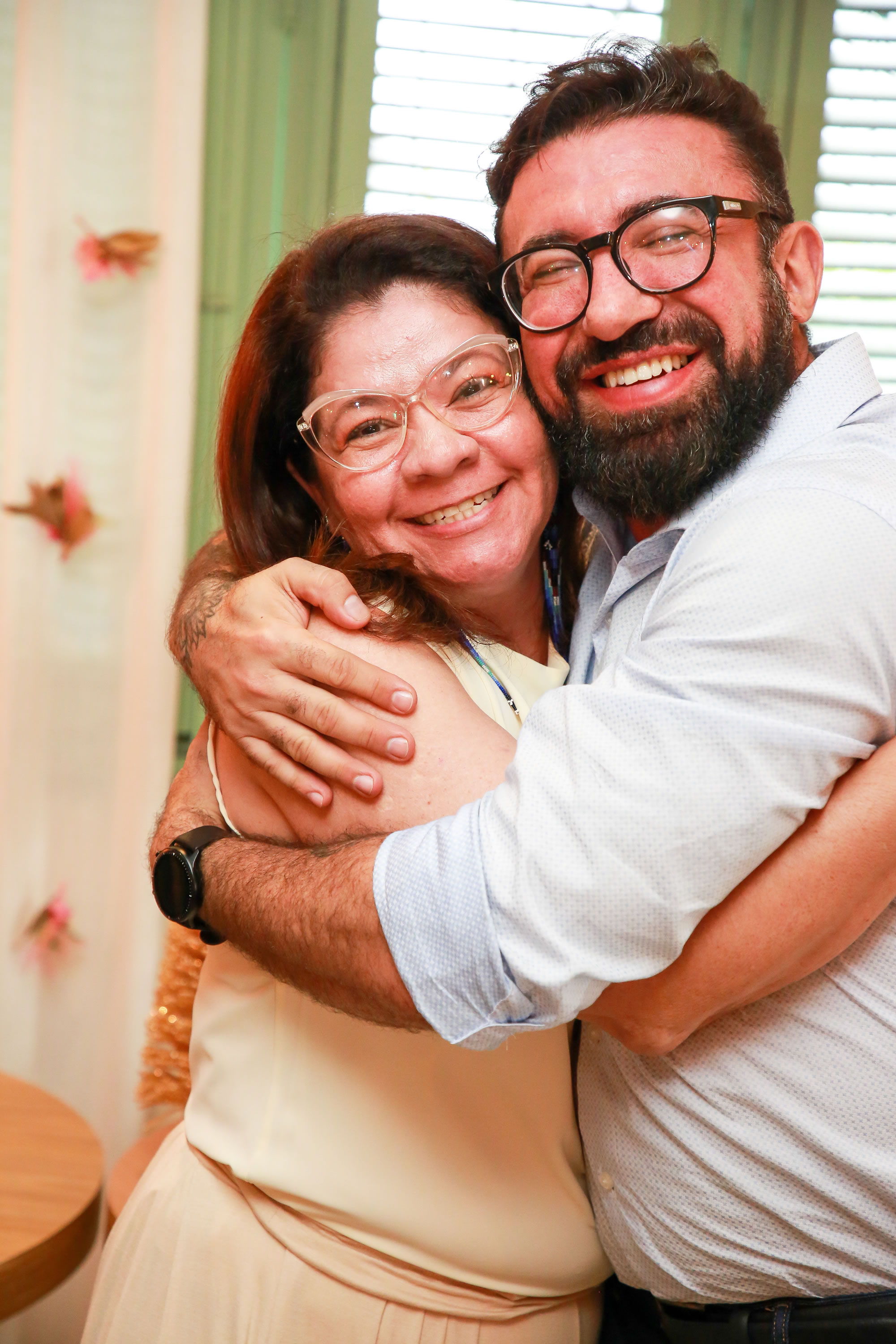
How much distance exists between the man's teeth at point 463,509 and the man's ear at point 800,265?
1.44 ft

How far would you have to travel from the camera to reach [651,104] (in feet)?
4.49

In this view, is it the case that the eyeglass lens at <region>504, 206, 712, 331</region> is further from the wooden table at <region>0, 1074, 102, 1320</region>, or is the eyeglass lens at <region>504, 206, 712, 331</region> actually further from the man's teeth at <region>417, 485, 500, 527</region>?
the wooden table at <region>0, 1074, 102, 1320</region>

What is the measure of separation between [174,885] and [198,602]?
0.36 meters

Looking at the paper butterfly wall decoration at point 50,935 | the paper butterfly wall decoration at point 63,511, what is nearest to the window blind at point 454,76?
the paper butterfly wall decoration at point 63,511

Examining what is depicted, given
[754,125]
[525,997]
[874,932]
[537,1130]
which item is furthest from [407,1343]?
[754,125]

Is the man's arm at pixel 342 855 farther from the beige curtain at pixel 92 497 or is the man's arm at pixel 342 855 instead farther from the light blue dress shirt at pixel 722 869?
the beige curtain at pixel 92 497

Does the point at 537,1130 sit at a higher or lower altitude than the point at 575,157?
lower

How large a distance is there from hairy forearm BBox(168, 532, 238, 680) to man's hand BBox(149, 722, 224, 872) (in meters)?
0.10

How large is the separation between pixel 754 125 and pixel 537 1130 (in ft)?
4.03

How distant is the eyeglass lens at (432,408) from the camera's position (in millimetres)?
1399

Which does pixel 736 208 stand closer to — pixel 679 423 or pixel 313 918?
pixel 679 423

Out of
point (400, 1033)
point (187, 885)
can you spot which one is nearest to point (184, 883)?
point (187, 885)

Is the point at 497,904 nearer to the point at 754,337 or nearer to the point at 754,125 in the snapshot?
the point at 754,337

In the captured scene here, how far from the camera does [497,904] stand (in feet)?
2.86
